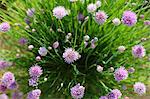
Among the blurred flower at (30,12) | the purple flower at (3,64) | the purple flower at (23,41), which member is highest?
the blurred flower at (30,12)

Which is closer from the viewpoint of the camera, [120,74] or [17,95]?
[120,74]

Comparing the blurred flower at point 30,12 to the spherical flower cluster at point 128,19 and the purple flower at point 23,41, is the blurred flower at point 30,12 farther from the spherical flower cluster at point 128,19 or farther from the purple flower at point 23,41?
the spherical flower cluster at point 128,19

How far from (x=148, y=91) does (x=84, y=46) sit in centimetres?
39

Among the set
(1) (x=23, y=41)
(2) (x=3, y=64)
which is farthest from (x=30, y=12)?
(2) (x=3, y=64)

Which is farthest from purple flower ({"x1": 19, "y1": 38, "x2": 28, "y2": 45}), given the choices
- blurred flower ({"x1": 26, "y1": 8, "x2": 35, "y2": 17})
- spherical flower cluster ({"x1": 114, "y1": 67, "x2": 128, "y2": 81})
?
spherical flower cluster ({"x1": 114, "y1": 67, "x2": 128, "y2": 81})

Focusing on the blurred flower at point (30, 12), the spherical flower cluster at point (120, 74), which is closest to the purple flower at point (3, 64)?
the blurred flower at point (30, 12)

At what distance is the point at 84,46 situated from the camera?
3.61ft

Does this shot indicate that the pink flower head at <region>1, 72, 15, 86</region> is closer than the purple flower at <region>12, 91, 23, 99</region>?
Yes

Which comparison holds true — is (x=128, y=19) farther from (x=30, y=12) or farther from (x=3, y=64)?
(x=3, y=64)

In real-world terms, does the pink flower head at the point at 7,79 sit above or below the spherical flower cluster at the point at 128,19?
below

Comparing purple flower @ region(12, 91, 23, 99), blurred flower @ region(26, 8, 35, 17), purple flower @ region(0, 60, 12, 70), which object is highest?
blurred flower @ region(26, 8, 35, 17)

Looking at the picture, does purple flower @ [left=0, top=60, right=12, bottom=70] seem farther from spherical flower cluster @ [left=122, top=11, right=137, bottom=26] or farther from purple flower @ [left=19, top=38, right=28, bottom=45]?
spherical flower cluster @ [left=122, top=11, right=137, bottom=26]

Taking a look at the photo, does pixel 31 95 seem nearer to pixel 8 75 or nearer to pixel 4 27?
pixel 8 75

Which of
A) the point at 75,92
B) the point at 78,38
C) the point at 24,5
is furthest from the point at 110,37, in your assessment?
the point at 24,5
